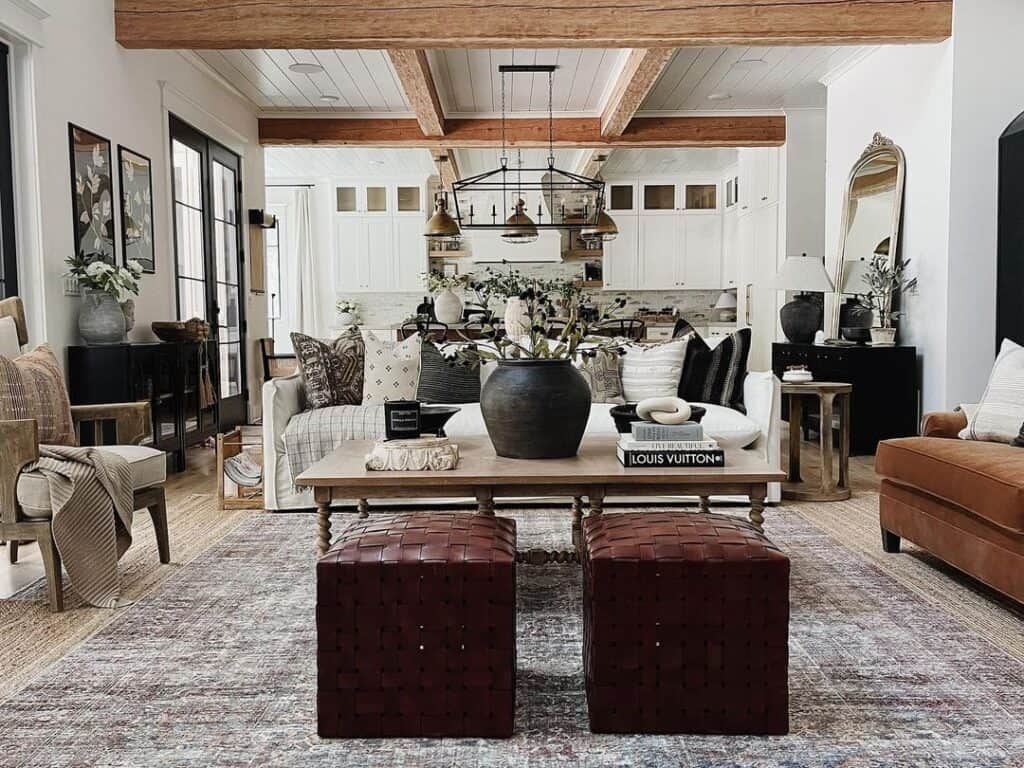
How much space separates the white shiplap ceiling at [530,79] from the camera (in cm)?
632

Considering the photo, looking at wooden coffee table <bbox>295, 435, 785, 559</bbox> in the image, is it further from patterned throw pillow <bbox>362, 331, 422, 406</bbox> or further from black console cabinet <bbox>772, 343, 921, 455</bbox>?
black console cabinet <bbox>772, 343, 921, 455</bbox>

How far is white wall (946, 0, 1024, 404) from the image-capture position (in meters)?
5.22

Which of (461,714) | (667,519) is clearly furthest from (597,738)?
(667,519)

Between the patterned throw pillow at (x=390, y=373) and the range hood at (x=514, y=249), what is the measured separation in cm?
702

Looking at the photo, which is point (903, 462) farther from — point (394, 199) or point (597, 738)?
point (394, 199)

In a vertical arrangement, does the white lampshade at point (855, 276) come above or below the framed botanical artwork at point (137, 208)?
below

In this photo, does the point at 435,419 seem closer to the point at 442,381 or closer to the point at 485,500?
the point at 485,500

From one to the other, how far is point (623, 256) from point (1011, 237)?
22.1 feet

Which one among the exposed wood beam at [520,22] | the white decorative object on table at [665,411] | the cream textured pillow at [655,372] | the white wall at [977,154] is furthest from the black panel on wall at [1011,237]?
the white decorative object on table at [665,411]

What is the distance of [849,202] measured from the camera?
6602 millimetres

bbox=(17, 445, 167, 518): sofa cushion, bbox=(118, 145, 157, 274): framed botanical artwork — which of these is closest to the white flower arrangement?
bbox=(118, 145, 157, 274): framed botanical artwork

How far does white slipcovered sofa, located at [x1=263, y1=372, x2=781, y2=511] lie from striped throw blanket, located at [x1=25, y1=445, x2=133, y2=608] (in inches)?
50.7

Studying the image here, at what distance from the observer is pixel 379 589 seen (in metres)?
1.94

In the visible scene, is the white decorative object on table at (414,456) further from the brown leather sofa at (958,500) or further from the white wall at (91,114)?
the white wall at (91,114)
